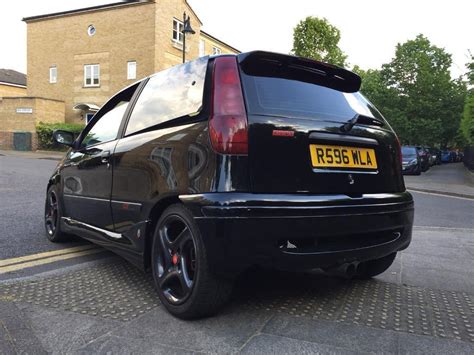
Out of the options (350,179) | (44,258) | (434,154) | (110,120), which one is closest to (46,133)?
(44,258)

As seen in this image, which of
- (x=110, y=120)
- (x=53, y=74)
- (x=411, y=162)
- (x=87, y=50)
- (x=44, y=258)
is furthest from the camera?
(x=53, y=74)

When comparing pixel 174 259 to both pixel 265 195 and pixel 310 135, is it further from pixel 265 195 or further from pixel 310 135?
pixel 310 135

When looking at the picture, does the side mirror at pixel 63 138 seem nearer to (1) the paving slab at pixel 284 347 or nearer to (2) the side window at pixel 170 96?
(2) the side window at pixel 170 96

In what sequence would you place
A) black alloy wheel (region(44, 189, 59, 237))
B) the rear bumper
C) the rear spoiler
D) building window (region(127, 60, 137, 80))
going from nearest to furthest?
the rear bumper, the rear spoiler, black alloy wheel (region(44, 189, 59, 237)), building window (region(127, 60, 137, 80))

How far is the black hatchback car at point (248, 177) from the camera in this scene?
259 centimetres

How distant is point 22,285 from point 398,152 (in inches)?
126

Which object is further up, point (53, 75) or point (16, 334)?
point (53, 75)

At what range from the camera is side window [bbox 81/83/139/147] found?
390 centimetres

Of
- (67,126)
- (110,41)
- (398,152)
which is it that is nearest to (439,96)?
(110,41)

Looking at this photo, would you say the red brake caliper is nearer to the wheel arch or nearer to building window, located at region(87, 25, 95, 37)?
the wheel arch

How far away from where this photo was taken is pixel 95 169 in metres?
3.98

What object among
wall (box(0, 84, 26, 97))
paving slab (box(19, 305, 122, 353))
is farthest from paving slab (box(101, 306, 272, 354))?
wall (box(0, 84, 26, 97))

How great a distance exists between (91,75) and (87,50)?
1775 millimetres

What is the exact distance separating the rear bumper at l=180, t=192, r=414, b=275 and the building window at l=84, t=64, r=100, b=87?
102 feet
